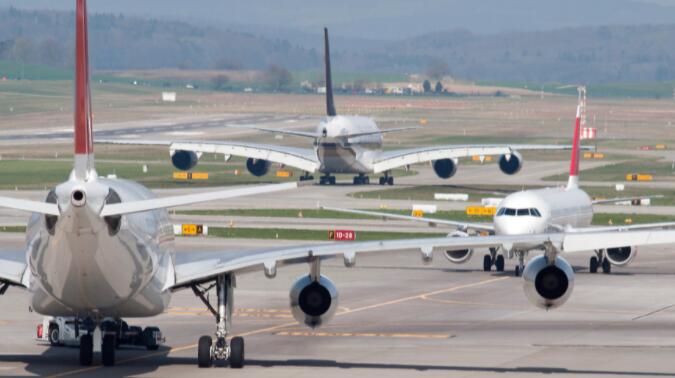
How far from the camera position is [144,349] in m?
40.6

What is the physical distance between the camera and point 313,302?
118 feet

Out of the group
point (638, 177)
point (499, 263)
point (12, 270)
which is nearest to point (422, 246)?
point (12, 270)

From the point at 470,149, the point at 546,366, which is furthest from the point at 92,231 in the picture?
the point at 470,149

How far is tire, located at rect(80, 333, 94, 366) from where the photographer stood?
37094 mm

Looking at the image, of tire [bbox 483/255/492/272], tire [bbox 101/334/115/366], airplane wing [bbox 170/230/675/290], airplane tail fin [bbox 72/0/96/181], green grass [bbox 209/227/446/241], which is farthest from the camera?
green grass [bbox 209/227/446/241]

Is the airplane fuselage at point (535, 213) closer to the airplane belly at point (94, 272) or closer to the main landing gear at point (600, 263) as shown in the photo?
the main landing gear at point (600, 263)

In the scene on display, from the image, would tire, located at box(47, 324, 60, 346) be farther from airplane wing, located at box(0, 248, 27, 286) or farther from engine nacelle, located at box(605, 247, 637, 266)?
engine nacelle, located at box(605, 247, 637, 266)

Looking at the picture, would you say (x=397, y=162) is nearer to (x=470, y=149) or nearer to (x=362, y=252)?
(x=470, y=149)

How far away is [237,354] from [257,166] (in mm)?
83339

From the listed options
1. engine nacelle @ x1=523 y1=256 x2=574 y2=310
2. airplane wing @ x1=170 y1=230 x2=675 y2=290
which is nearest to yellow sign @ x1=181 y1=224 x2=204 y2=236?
airplane wing @ x1=170 y1=230 x2=675 y2=290

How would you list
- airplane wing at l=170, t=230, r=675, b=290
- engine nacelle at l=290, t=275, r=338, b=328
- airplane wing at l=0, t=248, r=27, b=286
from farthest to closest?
engine nacelle at l=290, t=275, r=338, b=328 < airplane wing at l=0, t=248, r=27, b=286 < airplane wing at l=170, t=230, r=675, b=290

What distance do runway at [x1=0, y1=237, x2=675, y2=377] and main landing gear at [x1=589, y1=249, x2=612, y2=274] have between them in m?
0.70

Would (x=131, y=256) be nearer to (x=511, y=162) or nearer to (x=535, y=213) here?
(x=535, y=213)

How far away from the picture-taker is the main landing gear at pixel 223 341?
36406mm
